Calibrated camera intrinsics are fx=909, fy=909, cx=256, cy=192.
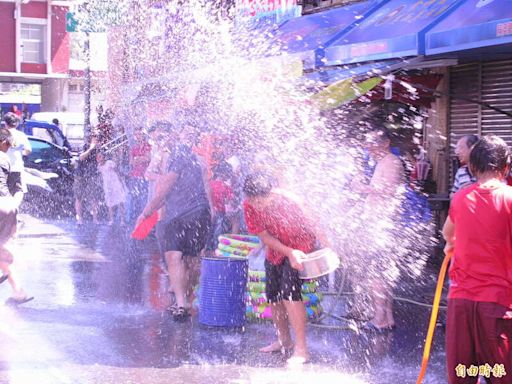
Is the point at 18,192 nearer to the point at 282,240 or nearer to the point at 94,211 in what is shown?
the point at 282,240

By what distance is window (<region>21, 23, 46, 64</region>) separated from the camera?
141 ft

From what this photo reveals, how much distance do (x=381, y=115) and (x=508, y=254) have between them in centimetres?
859

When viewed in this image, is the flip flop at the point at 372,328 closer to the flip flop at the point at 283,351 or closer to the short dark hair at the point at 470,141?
the flip flop at the point at 283,351

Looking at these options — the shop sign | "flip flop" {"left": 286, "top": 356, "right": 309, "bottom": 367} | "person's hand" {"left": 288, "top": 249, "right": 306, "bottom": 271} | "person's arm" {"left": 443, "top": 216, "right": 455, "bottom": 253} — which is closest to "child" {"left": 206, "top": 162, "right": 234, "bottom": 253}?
"flip flop" {"left": 286, "top": 356, "right": 309, "bottom": 367}

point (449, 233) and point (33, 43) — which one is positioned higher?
point (33, 43)

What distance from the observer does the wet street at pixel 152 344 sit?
643 cm

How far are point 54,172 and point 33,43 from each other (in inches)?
934

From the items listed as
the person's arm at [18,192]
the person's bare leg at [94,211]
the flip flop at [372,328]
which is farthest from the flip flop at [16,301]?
the person's bare leg at [94,211]

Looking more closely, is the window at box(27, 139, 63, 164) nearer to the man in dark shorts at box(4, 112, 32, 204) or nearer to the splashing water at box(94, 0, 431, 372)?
the splashing water at box(94, 0, 431, 372)

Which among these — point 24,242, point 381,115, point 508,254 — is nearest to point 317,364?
point 508,254

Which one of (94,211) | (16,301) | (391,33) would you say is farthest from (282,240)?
(94,211)

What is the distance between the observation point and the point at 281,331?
725cm

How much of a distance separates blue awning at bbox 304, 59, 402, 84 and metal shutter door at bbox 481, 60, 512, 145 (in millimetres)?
1344

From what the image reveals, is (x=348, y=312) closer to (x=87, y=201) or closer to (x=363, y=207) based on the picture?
(x=363, y=207)
